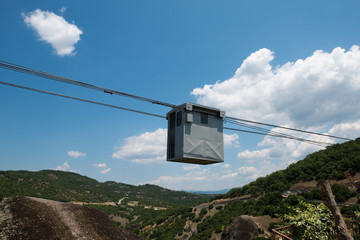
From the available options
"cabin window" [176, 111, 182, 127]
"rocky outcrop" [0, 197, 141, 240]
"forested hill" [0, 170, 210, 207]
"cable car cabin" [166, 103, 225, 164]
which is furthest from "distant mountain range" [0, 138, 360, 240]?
"rocky outcrop" [0, 197, 141, 240]

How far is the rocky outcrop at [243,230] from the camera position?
35812 mm

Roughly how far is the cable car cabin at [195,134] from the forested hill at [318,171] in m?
41.0

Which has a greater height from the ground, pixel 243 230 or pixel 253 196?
pixel 253 196

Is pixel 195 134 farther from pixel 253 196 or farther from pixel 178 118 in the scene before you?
pixel 253 196

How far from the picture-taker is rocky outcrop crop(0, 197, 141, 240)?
21.4 metres

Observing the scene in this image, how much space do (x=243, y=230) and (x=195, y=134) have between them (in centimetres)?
2773

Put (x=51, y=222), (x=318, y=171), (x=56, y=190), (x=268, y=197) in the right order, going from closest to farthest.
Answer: (x=51, y=222) < (x=268, y=197) < (x=318, y=171) < (x=56, y=190)

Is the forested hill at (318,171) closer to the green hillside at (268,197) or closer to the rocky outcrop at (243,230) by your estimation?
the green hillside at (268,197)

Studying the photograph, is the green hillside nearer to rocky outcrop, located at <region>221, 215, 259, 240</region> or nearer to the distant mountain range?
the distant mountain range

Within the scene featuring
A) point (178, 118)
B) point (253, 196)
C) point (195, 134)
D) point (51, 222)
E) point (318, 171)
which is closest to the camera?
point (195, 134)

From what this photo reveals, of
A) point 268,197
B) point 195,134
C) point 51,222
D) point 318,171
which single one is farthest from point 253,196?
point 195,134

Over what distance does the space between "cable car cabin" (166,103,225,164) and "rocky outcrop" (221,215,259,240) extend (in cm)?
2556

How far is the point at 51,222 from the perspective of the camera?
76.3ft

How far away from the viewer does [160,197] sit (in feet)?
511
